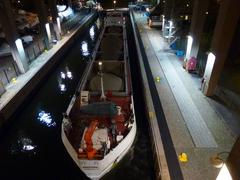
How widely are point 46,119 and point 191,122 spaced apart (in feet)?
31.4

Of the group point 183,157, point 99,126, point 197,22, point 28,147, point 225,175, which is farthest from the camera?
point 197,22

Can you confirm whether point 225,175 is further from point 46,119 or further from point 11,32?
point 11,32

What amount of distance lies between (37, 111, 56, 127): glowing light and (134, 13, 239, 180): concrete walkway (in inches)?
297

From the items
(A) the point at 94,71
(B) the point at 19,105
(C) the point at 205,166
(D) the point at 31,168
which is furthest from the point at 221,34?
(B) the point at 19,105

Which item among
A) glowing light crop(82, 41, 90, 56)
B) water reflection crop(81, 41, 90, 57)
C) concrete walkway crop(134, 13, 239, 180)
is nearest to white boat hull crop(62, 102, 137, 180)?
concrete walkway crop(134, 13, 239, 180)

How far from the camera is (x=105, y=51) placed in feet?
65.0

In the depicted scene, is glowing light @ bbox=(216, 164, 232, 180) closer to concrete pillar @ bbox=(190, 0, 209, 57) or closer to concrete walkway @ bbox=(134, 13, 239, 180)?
concrete walkway @ bbox=(134, 13, 239, 180)

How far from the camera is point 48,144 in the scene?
1248 centimetres

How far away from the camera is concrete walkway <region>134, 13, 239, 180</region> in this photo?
9086mm

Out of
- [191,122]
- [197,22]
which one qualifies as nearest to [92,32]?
[197,22]

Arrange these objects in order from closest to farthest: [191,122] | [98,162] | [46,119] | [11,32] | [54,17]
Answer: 1. [98,162]
2. [191,122]
3. [46,119]
4. [11,32]
5. [54,17]

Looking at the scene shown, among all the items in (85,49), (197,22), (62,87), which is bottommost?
(85,49)

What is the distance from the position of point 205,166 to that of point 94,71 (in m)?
10.4

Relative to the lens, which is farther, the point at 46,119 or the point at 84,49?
the point at 84,49
